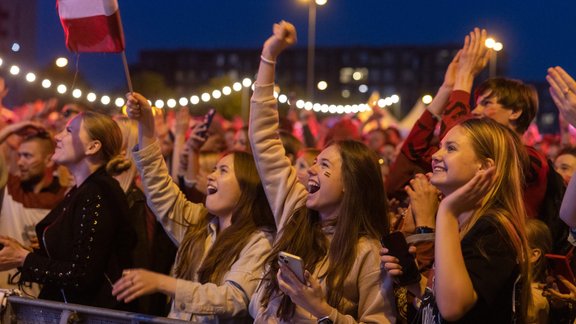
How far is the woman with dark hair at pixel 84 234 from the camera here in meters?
5.40

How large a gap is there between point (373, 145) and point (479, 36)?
5.20 m

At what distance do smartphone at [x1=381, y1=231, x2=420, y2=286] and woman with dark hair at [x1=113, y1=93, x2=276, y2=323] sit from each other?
101 cm

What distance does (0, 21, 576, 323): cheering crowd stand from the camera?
3904 millimetres

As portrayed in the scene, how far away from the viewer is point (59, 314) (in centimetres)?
470

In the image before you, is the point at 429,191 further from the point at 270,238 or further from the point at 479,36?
the point at 479,36

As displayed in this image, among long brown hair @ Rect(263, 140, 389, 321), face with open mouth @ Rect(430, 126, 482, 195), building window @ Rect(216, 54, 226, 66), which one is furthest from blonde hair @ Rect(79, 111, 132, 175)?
building window @ Rect(216, 54, 226, 66)

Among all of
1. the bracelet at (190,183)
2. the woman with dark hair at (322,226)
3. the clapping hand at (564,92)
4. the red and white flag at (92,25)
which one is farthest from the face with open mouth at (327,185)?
the bracelet at (190,183)

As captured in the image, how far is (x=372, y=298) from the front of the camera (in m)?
4.52

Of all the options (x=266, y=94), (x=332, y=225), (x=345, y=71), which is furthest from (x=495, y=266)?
(x=345, y=71)

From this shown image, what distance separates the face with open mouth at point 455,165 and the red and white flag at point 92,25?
2.72 meters

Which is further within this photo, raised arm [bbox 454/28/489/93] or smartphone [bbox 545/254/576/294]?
raised arm [bbox 454/28/489/93]

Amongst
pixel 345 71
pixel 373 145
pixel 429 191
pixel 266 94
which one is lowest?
pixel 345 71

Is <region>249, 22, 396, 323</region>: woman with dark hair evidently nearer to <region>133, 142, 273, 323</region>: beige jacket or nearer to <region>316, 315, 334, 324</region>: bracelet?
<region>316, 315, 334, 324</region>: bracelet

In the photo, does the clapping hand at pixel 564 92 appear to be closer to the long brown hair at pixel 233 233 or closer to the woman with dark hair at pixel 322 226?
the woman with dark hair at pixel 322 226
